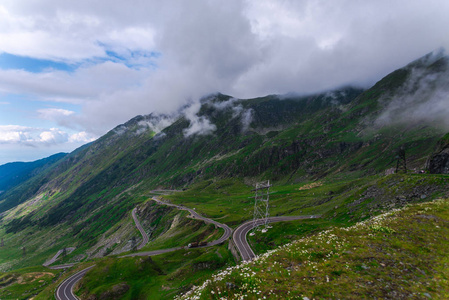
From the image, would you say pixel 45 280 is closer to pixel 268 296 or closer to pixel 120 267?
pixel 120 267

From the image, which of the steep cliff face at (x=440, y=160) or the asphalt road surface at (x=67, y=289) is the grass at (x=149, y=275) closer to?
the asphalt road surface at (x=67, y=289)

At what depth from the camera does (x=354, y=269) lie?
2128cm

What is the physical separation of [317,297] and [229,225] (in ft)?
356

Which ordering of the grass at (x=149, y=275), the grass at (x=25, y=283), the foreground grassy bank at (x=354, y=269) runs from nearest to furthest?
the foreground grassy bank at (x=354, y=269), the grass at (x=149, y=275), the grass at (x=25, y=283)

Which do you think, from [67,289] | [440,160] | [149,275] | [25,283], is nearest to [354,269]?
[149,275]

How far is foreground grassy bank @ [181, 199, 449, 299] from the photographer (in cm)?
1816

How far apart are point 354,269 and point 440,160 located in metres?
87.7

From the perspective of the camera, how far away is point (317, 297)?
17.6 meters

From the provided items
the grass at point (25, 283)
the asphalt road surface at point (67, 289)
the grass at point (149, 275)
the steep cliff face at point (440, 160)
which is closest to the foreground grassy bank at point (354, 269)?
the grass at point (149, 275)

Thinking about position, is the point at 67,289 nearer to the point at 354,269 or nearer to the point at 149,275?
the point at 149,275

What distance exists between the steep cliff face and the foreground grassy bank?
62.1 m

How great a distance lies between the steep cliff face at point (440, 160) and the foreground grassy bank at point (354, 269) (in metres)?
62.1

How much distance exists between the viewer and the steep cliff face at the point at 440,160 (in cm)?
7404

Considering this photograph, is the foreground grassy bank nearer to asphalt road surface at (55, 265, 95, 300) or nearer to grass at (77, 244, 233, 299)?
grass at (77, 244, 233, 299)
